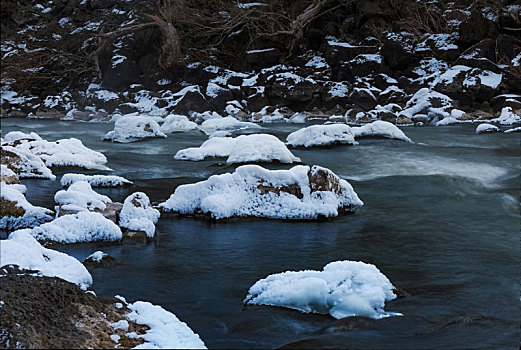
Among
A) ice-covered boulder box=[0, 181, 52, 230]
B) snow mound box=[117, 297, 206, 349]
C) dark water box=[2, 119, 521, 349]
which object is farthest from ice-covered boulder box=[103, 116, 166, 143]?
snow mound box=[117, 297, 206, 349]

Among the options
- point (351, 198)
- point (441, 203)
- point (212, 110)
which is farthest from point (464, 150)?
point (212, 110)

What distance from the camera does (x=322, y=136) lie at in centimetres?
1166

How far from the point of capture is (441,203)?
7.27 meters

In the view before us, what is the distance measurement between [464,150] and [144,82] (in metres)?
15.5

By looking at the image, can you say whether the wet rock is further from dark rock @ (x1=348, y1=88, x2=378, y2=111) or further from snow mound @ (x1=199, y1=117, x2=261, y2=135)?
dark rock @ (x1=348, y1=88, x2=378, y2=111)

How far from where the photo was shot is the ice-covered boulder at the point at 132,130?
13.7m

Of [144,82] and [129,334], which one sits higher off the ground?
[144,82]

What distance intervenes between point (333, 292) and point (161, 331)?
1.26 metres

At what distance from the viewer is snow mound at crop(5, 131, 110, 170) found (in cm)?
964

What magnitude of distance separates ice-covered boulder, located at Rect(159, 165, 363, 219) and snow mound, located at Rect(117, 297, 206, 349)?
3.21m

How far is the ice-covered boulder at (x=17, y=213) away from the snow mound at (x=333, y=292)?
9.44 ft

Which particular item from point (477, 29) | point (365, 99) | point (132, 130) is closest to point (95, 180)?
point (132, 130)

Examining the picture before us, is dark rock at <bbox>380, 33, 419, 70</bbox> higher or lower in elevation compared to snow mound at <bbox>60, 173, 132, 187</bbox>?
higher

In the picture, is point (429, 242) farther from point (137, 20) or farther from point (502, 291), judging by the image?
point (137, 20)
